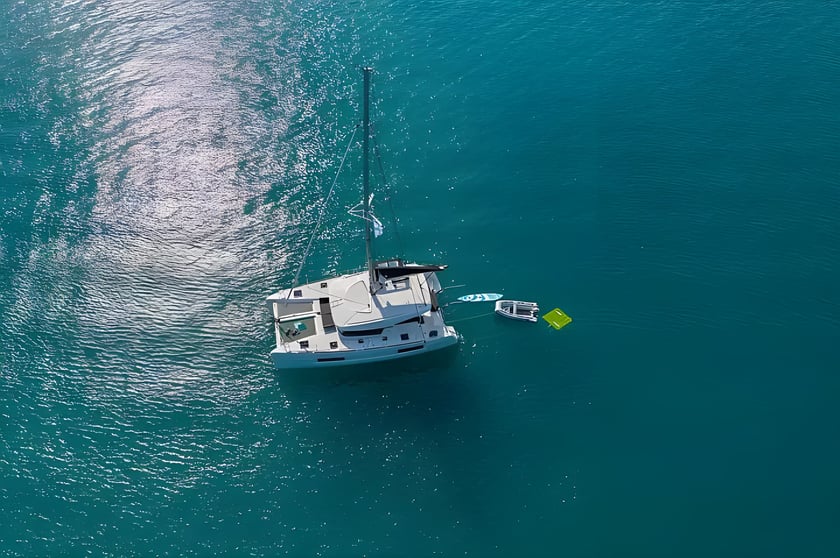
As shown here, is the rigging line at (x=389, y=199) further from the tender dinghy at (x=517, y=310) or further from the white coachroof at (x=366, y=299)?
the tender dinghy at (x=517, y=310)

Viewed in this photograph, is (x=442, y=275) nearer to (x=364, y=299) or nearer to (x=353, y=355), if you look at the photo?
(x=364, y=299)

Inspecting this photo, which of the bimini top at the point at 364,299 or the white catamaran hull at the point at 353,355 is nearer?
the bimini top at the point at 364,299

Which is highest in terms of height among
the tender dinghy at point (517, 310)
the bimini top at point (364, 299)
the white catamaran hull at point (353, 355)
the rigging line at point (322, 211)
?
the rigging line at point (322, 211)

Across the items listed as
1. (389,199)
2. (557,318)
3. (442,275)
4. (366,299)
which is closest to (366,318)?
(366,299)

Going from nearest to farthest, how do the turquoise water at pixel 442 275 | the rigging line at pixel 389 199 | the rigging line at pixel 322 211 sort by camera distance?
the turquoise water at pixel 442 275 → the rigging line at pixel 322 211 → the rigging line at pixel 389 199

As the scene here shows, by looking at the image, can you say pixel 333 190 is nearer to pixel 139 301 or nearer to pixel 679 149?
pixel 139 301

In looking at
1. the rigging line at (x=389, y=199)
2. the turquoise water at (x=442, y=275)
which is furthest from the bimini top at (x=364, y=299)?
the rigging line at (x=389, y=199)

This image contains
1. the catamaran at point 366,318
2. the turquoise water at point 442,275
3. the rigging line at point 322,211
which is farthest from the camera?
the rigging line at point 322,211
